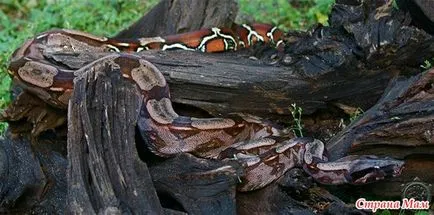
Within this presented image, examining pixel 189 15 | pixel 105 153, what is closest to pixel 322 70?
pixel 189 15

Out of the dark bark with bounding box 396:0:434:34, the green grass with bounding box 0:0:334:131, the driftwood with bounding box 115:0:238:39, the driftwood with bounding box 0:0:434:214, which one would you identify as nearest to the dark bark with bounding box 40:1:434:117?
the driftwood with bounding box 0:0:434:214

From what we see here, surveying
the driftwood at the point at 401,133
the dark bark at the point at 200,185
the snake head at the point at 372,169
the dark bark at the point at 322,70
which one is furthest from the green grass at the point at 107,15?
the dark bark at the point at 200,185

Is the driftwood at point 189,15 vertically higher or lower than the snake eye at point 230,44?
higher

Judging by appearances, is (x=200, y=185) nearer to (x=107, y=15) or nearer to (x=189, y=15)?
(x=189, y=15)

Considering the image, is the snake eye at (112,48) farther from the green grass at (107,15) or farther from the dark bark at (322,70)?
the green grass at (107,15)

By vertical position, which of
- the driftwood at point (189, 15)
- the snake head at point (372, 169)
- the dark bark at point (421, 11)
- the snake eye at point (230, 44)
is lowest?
the snake head at point (372, 169)

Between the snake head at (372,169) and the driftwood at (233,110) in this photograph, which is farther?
the snake head at (372,169)

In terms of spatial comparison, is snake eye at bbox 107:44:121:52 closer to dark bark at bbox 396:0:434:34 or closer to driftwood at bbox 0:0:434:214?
driftwood at bbox 0:0:434:214
